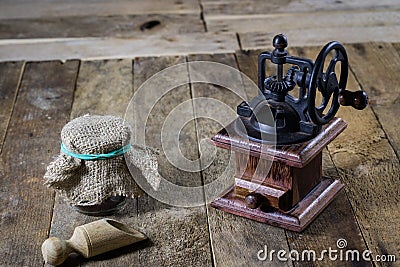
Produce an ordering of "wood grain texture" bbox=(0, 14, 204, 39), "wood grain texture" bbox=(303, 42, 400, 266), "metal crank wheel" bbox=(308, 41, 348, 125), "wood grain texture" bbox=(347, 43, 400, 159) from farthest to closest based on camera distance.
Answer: "wood grain texture" bbox=(0, 14, 204, 39)
"wood grain texture" bbox=(347, 43, 400, 159)
"wood grain texture" bbox=(303, 42, 400, 266)
"metal crank wheel" bbox=(308, 41, 348, 125)

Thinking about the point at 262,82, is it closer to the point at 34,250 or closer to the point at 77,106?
the point at 34,250

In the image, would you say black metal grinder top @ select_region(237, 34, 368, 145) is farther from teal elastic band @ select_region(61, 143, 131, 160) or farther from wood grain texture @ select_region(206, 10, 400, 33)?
wood grain texture @ select_region(206, 10, 400, 33)

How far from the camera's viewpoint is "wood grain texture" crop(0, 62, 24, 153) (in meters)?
2.17

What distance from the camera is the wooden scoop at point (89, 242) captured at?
1542mm

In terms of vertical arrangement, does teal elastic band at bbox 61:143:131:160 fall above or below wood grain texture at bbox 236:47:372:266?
above

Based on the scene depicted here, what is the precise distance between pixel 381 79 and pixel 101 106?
848mm

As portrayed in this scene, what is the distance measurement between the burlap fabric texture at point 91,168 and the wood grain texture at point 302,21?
1271 mm

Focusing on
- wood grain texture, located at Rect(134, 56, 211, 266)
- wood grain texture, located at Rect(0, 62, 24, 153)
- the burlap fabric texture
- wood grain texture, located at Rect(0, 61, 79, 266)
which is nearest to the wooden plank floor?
wood grain texture, located at Rect(0, 62, 24, 153)

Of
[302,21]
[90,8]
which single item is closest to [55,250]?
[302,21]

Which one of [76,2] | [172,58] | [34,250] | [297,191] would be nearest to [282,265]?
[297,191]

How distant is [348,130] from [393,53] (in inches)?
24.2

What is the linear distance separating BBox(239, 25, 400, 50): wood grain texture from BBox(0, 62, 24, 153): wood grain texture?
30.0 inches

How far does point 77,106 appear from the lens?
2.25 m

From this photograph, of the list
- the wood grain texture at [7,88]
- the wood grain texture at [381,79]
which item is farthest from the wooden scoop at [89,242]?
the wood grain texture at [381,79]
